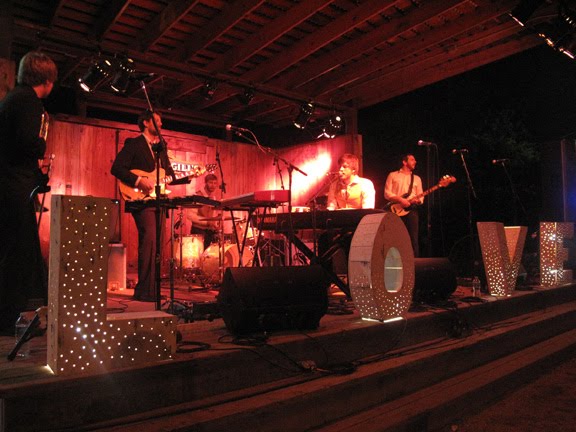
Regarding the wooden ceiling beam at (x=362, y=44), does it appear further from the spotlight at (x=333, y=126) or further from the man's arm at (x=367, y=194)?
the man's arm at (x=367, y=194)

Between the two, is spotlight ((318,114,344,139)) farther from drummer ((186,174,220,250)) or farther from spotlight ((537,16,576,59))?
spotlight ((537,16,576,59))

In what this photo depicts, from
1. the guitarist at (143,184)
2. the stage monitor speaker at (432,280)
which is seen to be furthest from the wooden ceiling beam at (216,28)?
the stage monitor speaker at (432,280)

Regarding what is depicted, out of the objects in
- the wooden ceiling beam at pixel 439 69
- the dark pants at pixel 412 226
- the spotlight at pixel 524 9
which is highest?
the wooden ceiling beam at pixel 439 69

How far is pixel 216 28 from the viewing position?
6.45 m

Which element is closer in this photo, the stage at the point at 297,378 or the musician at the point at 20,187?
A: the stage at the point at 297,378

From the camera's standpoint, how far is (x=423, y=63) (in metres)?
7.90

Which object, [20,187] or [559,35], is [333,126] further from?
[20,187]

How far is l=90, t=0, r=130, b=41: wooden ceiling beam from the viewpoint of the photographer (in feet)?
18.9

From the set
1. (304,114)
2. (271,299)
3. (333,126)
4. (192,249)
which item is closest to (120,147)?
(192,249)

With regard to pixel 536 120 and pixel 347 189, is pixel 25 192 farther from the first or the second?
pixel 536 120

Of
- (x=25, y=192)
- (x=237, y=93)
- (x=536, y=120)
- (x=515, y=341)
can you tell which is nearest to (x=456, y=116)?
(x=536, y=120)

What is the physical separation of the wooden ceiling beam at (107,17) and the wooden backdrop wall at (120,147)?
243 centimetres

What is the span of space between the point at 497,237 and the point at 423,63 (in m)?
3.61

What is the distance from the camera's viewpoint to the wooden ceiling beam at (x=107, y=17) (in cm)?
575
